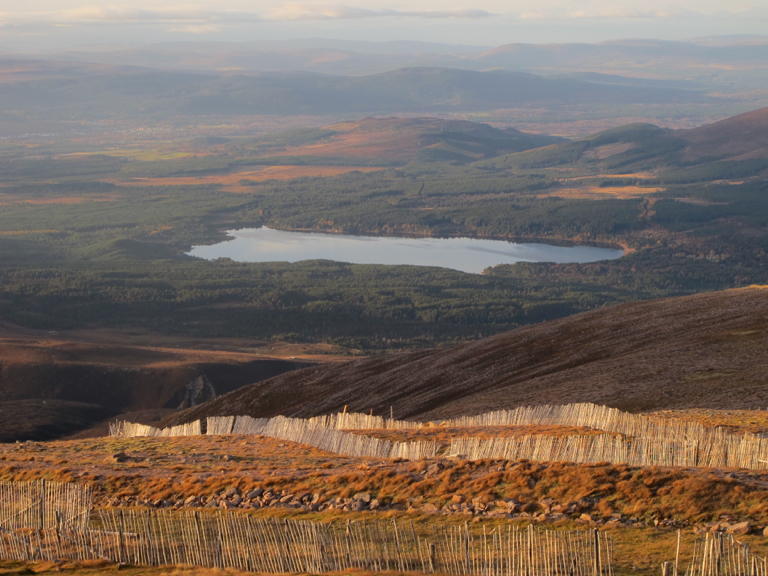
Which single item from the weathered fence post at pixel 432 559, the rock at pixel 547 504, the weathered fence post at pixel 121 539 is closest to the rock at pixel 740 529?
the rock at pixel 547 504

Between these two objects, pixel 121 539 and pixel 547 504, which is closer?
pixel 547 504

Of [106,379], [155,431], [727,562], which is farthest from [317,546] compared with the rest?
[106,379]

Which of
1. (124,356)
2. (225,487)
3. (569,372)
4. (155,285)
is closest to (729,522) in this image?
(225,487)

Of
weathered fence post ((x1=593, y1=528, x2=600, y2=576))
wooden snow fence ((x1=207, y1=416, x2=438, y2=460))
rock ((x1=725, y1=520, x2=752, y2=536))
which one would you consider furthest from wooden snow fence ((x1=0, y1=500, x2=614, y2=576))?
wooden snow fence ((x1=207, y1=416, x2=438, y2=460))

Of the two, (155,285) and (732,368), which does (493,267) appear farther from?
(732,368)

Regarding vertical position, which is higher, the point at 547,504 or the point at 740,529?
the point at 740,529

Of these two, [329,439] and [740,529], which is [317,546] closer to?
[740,529]
